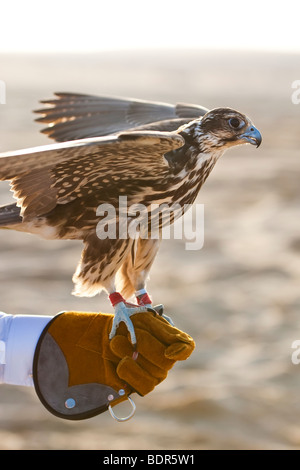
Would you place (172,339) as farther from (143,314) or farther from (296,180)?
(296,180)

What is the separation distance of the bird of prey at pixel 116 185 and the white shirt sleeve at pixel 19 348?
0.35 m

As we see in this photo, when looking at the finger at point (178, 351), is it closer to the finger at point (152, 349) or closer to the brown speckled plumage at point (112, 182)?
the finger at point (152, 349)

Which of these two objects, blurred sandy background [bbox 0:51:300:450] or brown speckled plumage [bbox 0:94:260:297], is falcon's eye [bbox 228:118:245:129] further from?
blurred sandy background [bbox 0:51:300:450]

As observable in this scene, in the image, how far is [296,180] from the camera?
60.8 ft

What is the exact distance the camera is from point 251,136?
462cm

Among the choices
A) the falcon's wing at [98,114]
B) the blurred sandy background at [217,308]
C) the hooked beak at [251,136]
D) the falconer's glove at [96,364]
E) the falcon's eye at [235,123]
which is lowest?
the falconer's glove at [96,364]

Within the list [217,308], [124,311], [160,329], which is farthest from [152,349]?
[217,308]

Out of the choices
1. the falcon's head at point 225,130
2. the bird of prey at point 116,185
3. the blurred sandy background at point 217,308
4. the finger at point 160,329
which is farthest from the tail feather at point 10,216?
the blurred sandy background at point 217,308

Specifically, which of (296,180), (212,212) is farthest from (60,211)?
(296,180)

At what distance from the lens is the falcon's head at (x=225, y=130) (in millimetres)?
4578

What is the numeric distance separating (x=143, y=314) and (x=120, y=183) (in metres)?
0.60

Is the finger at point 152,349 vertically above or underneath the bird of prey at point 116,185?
underneath

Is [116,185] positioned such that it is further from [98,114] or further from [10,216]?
[98,114]

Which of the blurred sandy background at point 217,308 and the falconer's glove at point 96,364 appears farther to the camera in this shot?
the blurred sandy background at point 217,308
